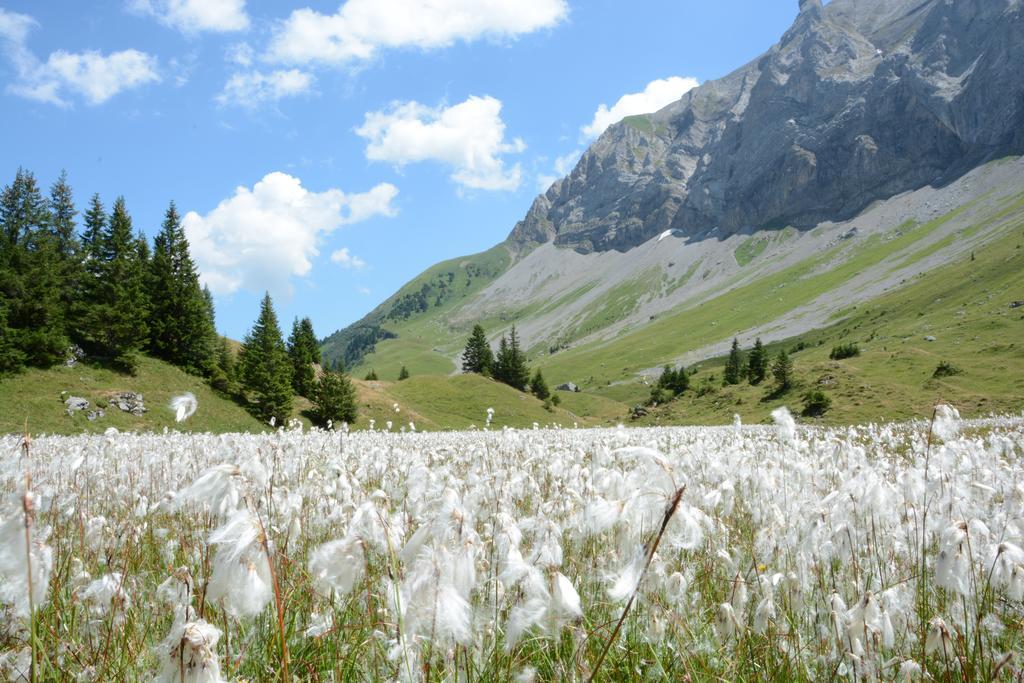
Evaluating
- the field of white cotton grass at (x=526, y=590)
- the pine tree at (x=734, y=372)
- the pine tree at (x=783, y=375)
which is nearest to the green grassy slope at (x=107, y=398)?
the field of white cotton grass at (x=526, y=590)

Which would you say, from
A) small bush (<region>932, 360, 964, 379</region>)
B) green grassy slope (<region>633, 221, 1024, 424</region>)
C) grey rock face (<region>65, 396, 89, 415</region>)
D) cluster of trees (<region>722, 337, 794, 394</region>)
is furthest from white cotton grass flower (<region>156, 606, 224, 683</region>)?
small bush (<region>932, 360, 964, 379</region>)

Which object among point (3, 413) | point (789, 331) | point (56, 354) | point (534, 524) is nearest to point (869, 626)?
point (534, 524)

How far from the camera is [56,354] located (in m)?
44.2

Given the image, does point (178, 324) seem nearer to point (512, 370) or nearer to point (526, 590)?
point (512, 370)

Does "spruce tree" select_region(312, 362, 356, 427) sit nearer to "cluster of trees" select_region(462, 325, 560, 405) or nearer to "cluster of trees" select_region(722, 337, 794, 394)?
"cluster of trees" select_region(462, 325, 560, 405)

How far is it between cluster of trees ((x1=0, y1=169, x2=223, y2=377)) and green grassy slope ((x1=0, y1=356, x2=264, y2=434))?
5.05 ft

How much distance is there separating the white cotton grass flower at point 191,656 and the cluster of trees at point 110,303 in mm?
51739

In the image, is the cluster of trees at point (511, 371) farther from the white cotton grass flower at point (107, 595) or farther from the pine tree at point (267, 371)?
the white cotton grass flower at point (107, 595)

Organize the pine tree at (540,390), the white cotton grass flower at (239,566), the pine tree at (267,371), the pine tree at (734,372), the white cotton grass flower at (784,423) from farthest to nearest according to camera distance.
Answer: the pine tree at (540,390) → the pine tree at (734,372) → the pine tree at (267,371) → the white cotton grass flower at (784,423) → the white cotton grass flower at (239,566)

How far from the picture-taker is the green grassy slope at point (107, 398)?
122 feet

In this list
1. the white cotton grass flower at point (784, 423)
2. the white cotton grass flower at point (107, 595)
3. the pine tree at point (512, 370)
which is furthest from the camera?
the pine tree at point (512, 370)

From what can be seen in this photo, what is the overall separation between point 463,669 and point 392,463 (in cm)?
699

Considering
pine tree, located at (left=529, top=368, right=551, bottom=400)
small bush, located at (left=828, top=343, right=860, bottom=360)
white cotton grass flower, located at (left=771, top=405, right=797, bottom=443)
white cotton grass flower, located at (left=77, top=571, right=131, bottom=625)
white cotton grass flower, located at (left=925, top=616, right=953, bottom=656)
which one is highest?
white cotton grass flower, located at (left=77, top=571, right=131, bottom=625)

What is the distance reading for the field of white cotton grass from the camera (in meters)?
2.18
